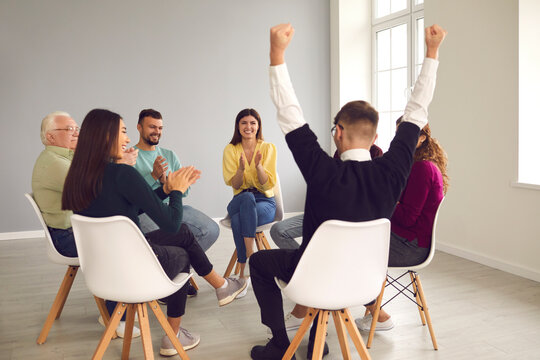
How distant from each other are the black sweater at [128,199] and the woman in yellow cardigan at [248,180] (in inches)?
54.8

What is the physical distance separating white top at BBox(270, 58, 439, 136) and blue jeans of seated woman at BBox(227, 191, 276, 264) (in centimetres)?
181

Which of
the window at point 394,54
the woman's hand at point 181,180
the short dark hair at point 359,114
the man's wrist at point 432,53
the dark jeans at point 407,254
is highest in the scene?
the window at point 394,54

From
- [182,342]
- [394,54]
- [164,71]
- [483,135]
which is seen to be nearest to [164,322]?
[182,342]

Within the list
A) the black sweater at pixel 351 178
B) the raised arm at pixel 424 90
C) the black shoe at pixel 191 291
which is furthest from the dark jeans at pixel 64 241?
the raised arm at pixel 424 90

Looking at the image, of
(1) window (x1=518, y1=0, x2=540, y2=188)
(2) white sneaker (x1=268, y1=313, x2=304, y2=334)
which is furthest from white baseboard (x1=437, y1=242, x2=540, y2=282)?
(2) white sneaker (x1=268, y1=313, x2=304, y2=334)

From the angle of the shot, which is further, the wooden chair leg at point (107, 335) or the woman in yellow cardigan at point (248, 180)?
the woman in yellow cardigan at point (248, 180)

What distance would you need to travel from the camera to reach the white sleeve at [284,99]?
1753 mm

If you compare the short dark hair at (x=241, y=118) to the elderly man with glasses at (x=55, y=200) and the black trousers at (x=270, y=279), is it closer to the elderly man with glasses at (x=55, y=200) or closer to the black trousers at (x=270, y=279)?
the elderly man with glasses at (x=55, y=200)

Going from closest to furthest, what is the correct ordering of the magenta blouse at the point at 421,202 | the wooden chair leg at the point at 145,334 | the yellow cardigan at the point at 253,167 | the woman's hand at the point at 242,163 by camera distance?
the wooden chair leg at the point at 145,334 → the magenta blouse at the point at 421,202 → the woman's hand at the point at 242,163 → the yellow cardigan at the point at 253,167

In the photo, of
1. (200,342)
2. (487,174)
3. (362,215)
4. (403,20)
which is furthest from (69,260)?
(403,20)

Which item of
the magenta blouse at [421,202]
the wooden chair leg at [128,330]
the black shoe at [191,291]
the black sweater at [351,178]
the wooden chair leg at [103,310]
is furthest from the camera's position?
the black shoe at [191,291]

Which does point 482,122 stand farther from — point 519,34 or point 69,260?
point 69,260

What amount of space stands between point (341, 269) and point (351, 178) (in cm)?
33

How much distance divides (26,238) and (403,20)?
194 inches
